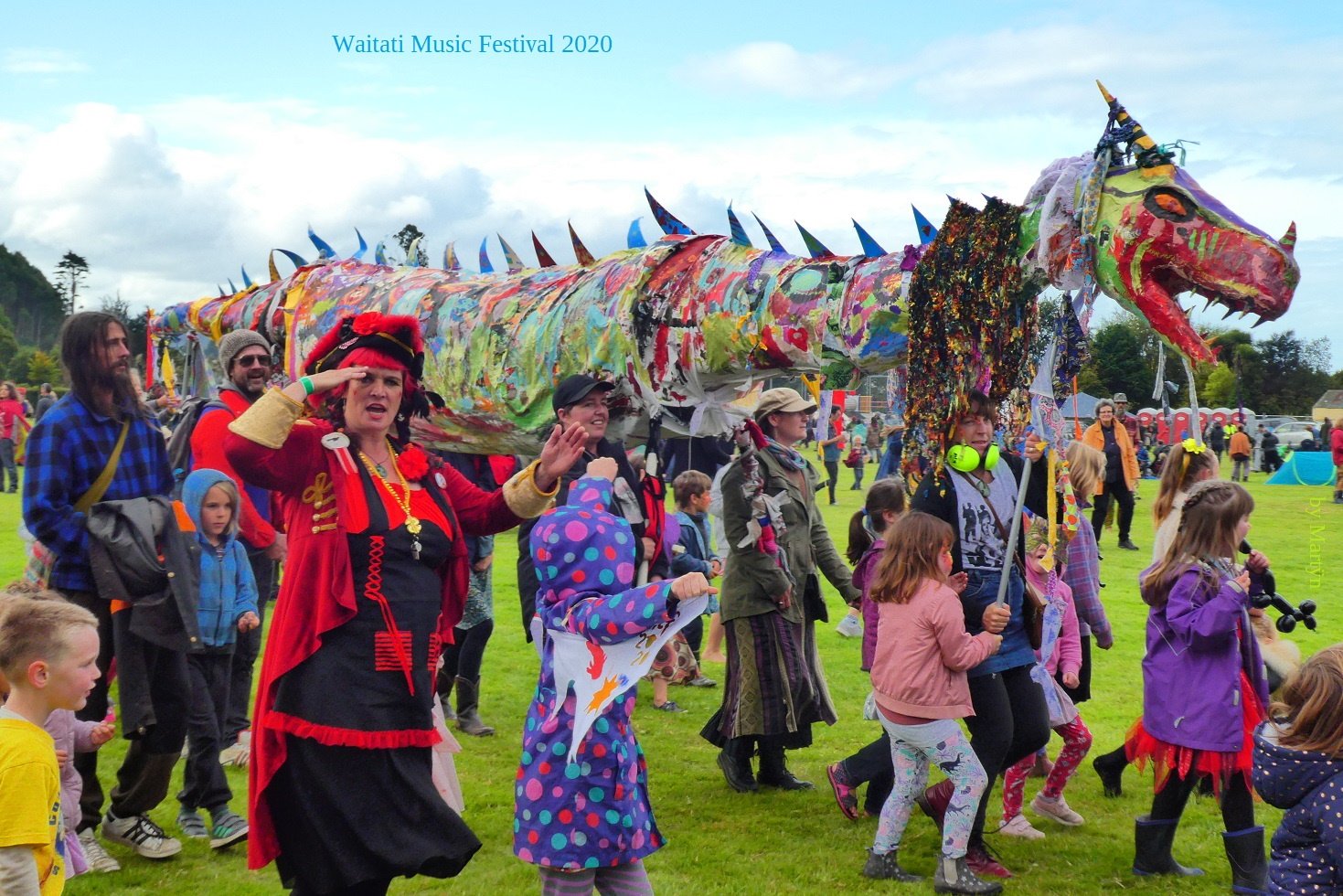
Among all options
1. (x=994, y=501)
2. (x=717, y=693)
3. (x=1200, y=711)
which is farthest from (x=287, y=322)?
(x=1200, y=711)

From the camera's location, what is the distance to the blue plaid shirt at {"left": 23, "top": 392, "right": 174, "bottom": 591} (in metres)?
4.31

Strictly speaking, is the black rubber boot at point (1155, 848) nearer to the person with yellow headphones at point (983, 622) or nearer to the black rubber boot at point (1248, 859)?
the black rubber boot at point (1248, 859)

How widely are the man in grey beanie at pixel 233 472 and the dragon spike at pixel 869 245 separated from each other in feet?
9.18

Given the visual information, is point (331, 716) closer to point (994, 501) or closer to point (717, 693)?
point (994, 501)

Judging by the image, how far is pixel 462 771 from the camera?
595 centimetres

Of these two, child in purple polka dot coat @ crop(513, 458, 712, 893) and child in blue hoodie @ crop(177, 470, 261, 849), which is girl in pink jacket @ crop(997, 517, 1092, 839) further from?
child in blue hoodie @ crop(177, 470, 261, 849)

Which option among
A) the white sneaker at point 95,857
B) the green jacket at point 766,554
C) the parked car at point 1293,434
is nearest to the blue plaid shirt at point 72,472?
the white sneaker at point 95,857

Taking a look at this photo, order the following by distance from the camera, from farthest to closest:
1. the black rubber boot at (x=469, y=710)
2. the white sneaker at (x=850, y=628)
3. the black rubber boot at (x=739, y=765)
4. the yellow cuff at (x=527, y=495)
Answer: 1. the white sneaker at (x=850, y=628)
2. the black rubber boot at (x=469, y=710)
3. the black rubber boot at (x=739, y=765)
4. the yellow cuff at (x=527, y=495)

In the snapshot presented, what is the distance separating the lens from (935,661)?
4344mm

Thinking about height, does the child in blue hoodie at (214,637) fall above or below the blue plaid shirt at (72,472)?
below

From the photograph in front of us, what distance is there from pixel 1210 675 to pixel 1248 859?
2.13ft

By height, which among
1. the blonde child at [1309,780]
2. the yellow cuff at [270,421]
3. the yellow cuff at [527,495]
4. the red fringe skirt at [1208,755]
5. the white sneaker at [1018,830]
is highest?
the yellow cuff at [270,421]

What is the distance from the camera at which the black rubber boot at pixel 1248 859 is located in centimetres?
435

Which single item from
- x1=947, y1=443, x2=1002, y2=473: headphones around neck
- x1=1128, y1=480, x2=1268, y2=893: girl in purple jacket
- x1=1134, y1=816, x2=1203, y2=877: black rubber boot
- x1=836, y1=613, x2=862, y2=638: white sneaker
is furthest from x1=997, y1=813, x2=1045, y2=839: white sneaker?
x1=836, y1=613, x2=862, y2=638: white sneaker
